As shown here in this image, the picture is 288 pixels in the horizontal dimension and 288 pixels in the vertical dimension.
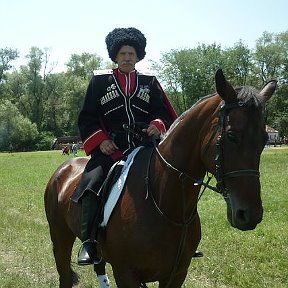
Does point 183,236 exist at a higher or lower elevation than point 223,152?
lower

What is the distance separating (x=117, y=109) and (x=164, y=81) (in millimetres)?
83884

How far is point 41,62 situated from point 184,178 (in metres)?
87.6

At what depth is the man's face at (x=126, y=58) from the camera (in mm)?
4704

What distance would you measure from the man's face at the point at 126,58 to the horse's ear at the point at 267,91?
1.62 meters

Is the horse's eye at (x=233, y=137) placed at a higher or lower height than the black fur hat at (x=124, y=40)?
lower

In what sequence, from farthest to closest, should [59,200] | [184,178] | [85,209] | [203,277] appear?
1. [203,277]
2. [59,200]
3. [85,209]
4. [184,178]

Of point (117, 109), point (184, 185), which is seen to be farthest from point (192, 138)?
point (117, 109)

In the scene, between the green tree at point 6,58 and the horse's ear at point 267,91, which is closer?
the horse's ear at point 267,91

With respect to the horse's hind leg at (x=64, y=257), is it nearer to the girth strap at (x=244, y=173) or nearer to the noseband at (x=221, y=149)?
the noseband at (x=221, y=149)

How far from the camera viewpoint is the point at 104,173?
454cm

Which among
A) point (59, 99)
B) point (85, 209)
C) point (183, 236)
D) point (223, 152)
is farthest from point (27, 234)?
point (59, 99)

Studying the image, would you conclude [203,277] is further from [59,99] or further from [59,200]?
[59,99]

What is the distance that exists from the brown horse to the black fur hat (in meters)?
1.09

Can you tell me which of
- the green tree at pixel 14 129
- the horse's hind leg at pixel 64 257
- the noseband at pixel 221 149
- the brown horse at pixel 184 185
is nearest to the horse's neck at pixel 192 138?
the brown horse at pixel 184 185
